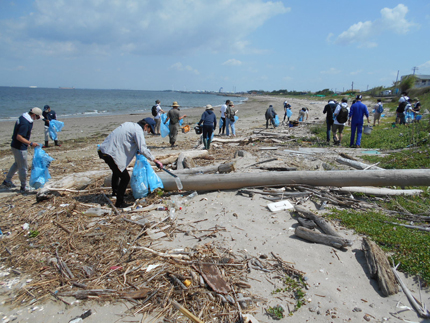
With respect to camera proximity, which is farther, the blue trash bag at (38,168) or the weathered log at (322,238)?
the blue trash bag at (38,168)

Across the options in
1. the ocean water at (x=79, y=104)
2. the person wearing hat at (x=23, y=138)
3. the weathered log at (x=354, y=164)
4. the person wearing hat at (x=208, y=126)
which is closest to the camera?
the person wearing hat at (x=23, y=138)

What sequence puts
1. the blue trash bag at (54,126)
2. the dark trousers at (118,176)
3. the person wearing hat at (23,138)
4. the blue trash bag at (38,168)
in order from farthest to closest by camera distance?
the blue trash bag at (54,126), the blue trash bag at (38,168), the person wearing hat at (23,138), the dark trousers at (118,176)

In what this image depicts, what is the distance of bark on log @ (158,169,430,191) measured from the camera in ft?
16.4

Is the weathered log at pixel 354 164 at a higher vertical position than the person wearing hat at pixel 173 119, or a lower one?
lower

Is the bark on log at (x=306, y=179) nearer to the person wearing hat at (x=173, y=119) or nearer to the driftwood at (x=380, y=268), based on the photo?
the driftwood at (x=380, y=268)

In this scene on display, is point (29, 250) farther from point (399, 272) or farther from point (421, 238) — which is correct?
point (421, 238)

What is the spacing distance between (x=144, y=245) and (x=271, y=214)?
2.18 m

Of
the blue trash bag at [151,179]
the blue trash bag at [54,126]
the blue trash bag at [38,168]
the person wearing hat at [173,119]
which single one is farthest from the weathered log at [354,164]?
the blue trash bag at [54,126]

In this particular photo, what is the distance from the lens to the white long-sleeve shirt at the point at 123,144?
15.4 ft

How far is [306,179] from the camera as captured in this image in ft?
17.5

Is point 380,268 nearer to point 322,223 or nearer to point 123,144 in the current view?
point 322,223

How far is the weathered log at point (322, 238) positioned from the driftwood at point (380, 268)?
0.76 ft

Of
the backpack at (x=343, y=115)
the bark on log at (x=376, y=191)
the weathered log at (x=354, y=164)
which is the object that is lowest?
the bark on log at (x=376, y=191)

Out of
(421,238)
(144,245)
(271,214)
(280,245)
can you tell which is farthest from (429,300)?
(144,245)
